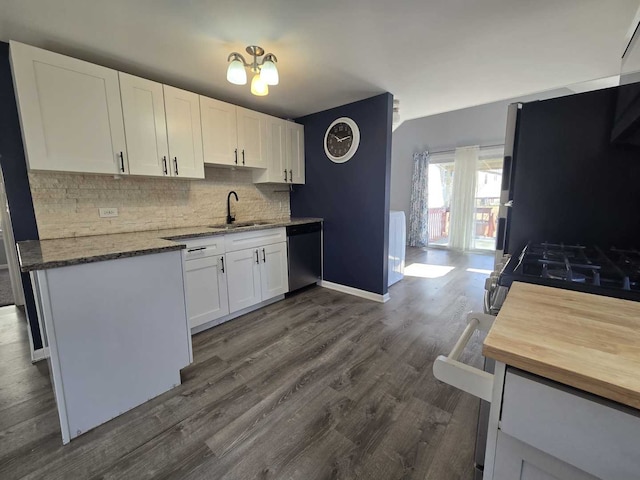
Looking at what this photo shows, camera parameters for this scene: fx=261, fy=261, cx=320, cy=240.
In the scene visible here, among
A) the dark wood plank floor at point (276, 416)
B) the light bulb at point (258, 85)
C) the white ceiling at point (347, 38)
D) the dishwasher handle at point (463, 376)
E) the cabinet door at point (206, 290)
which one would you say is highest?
the white ceiling at point (347, 38)

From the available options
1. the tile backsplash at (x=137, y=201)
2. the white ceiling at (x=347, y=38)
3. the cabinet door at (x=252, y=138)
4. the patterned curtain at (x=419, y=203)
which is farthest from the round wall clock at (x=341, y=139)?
the patterned curtain at (x=419, y=203)

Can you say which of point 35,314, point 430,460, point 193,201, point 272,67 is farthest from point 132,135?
point 430,460

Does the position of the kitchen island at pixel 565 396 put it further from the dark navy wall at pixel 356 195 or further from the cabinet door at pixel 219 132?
the cabinet door at pixel 219 132

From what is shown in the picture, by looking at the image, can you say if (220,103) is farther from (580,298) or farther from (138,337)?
(580,298)

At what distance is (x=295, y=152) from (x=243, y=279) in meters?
1.80

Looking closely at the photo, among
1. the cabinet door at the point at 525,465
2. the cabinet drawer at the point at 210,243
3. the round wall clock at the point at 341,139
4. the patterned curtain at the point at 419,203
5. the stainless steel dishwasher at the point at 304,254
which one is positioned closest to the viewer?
the cabinet door at the point at 525,465

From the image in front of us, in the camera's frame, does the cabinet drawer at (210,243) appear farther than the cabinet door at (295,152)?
No

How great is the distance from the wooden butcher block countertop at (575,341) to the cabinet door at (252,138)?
2742 millimetres

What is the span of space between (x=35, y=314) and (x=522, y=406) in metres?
3.02

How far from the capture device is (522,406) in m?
0.55

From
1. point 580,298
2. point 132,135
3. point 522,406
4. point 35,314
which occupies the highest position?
point 132,135

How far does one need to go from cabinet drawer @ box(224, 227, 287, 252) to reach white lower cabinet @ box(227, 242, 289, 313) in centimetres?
5

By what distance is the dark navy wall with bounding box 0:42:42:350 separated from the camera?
1837 millimetres

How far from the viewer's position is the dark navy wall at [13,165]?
184 cm
